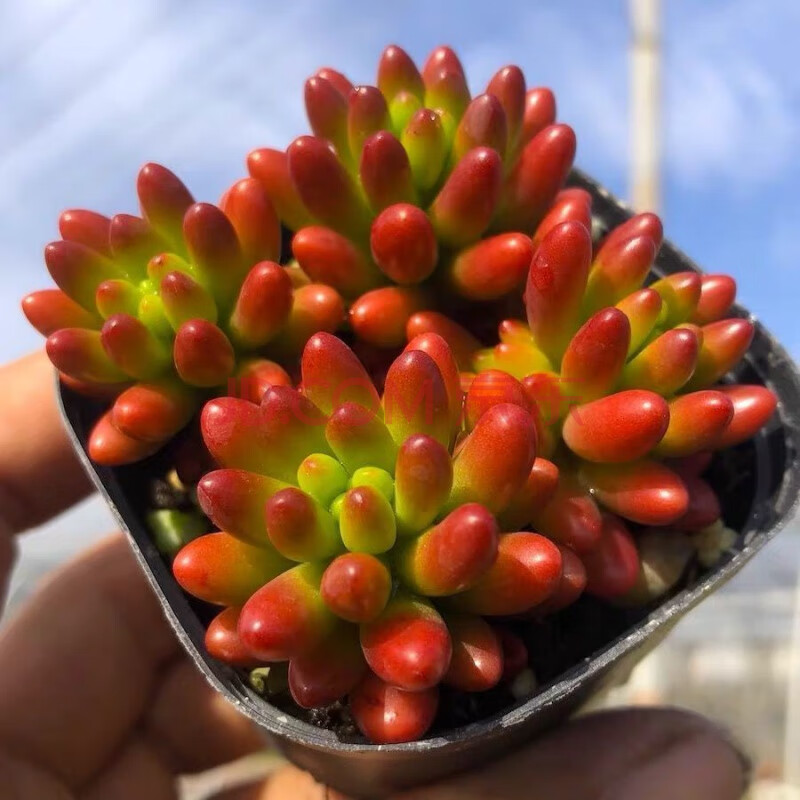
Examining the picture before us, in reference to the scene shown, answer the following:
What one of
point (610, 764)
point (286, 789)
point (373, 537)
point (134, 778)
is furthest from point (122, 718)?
point (373, 537)

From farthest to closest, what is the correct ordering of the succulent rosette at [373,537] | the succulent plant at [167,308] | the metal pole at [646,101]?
the metal pole at [646,101] → the succulent plant at [167,308] → the succulent rosette at [373,537]

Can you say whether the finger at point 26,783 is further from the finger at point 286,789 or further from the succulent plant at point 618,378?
the succulent plant at point 618,378

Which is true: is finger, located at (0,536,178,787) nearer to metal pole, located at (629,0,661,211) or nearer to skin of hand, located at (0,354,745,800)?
skin of hand, located at (0,354,745,800)

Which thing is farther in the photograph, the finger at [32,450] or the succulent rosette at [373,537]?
the finger at [32,450]

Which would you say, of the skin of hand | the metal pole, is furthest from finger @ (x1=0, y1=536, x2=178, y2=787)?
the metal pole

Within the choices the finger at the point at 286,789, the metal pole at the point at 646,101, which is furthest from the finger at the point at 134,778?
the metal pole at the point at 646,101

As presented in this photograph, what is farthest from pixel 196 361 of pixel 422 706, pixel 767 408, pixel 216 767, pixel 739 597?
pixel 739 597

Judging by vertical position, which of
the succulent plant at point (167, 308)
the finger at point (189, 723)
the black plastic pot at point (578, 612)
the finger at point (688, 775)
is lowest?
the finger at point (688, 775)
